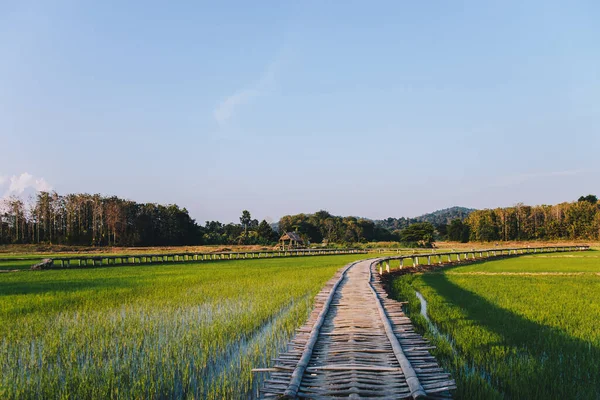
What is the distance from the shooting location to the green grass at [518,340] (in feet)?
14.8

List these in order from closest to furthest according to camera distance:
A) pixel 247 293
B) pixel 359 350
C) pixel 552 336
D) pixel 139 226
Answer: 1. pixel 359 350
2. pixel 552 336
3. pixel 247 293
4. pixel 139 226

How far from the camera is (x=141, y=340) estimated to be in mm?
6727

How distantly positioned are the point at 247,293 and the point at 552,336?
7.88m

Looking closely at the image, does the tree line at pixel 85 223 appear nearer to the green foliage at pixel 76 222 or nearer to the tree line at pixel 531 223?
the green foliage at pixel 76 222

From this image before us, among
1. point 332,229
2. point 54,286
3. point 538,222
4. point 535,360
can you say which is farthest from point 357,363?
point 538,222

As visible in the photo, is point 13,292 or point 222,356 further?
point 13,292

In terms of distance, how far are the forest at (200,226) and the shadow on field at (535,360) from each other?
49042 mm

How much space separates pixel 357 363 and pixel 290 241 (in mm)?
52398

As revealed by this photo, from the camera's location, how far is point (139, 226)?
58.5m

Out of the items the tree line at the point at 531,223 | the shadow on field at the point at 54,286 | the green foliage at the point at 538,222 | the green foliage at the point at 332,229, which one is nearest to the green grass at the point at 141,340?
the shadow on field at the point at 54,286

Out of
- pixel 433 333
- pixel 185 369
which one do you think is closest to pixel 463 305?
pixel 433 333

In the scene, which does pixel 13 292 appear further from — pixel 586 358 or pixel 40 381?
pixel 586 358

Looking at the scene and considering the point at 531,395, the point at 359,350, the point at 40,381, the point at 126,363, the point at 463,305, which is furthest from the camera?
the point at 463,305

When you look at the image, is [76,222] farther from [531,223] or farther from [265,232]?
[531,223]
